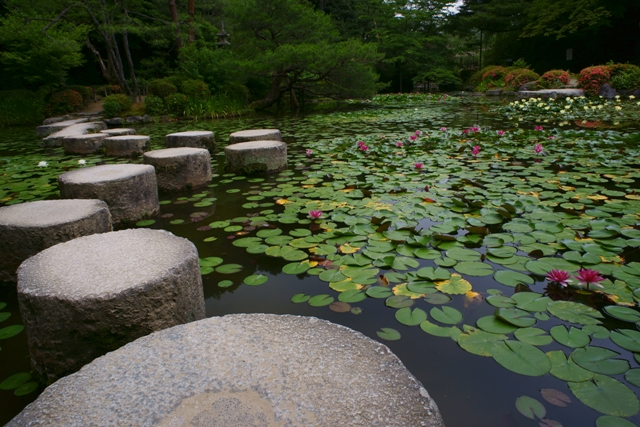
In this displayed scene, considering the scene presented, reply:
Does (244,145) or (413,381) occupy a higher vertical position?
(244,145)

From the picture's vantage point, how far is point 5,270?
1.83 metres

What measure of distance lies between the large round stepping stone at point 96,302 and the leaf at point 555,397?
3.76 ft

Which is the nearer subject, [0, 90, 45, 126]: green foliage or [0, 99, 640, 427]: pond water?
[0, 99, 640, 427]: pond water

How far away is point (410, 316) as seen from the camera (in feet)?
4.98

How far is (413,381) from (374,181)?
8.44 ft

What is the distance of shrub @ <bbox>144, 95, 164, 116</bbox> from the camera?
32.5 ft

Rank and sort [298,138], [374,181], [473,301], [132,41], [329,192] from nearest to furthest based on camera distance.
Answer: [473,301], [329,192], [374,181], [298,138], [132,41]

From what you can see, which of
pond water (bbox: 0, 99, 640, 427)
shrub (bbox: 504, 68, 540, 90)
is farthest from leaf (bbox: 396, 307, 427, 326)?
shrub (bbox: 504, 68, 540, 90)

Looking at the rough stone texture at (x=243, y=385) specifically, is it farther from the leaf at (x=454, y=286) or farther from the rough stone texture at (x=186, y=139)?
the rough stone texture at (x=186, y=139)

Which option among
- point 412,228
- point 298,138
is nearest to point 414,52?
point 298,138

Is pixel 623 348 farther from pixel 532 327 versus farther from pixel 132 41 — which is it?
pixel 132 41

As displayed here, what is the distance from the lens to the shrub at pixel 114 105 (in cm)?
964

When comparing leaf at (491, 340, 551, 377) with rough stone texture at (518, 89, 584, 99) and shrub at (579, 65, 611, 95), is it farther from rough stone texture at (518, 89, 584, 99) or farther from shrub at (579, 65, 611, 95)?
shrub at (579, 65, 611, 95)

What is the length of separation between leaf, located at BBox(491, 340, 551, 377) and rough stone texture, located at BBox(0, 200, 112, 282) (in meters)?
1.83
